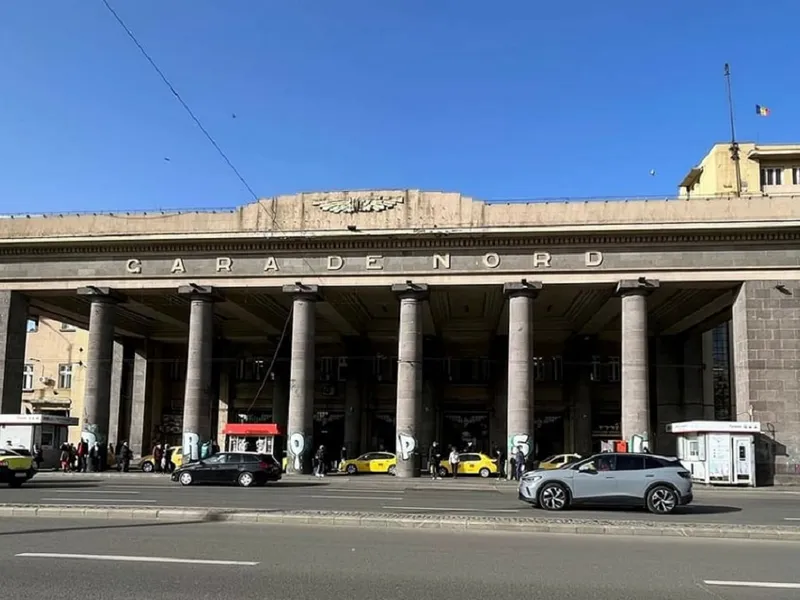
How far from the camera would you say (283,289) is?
3759 cm

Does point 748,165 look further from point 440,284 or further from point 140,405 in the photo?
point 140,405

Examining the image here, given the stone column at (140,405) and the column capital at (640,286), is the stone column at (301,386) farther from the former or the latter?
the stone column at (140,405)

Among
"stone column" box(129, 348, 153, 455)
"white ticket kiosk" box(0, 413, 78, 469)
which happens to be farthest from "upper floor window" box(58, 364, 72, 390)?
"white ticket kiosk" box(0, 413, 78, 469)

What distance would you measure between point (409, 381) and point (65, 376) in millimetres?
32340

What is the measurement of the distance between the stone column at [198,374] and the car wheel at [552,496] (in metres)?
22.5

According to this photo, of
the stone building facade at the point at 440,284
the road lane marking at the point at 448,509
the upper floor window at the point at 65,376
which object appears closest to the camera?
the road lane marking at the point at 448,509

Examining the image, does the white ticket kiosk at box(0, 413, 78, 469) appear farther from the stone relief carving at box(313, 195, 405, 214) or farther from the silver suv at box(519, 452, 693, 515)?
the silver suv at box(519, 452, 693, 515)

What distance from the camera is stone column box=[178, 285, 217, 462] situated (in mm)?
36969

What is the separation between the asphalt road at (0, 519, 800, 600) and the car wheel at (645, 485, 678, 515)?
211 inches

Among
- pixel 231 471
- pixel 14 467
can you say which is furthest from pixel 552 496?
pixel 14 467

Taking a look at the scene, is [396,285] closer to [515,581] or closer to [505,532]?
[505,532]

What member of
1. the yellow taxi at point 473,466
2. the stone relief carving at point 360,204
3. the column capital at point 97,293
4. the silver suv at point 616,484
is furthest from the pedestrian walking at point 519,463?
the column capital at point 97,293

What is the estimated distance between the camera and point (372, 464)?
40750mm

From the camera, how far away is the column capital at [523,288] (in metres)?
36.1
